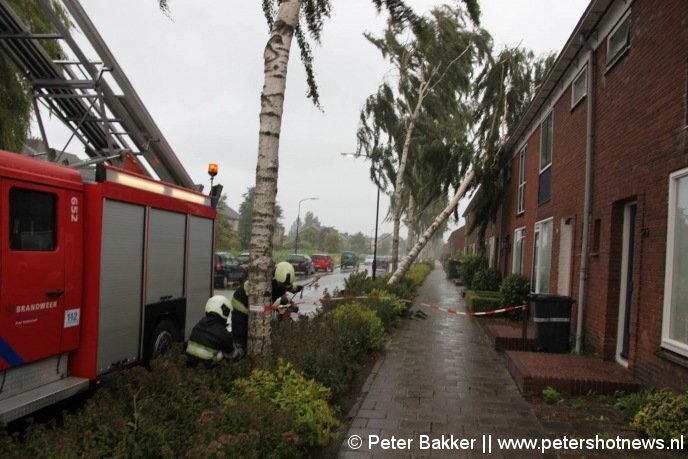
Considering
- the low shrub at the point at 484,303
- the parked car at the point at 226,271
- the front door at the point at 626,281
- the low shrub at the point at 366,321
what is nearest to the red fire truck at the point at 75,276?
the low shrub at the point at 366,321

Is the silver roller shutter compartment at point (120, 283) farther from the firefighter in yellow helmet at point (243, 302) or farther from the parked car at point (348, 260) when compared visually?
the parked car at point (348, 260)

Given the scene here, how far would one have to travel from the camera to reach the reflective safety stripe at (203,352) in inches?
200

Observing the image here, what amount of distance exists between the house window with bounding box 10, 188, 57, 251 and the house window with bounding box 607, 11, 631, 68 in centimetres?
698

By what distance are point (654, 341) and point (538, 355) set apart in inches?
76.5

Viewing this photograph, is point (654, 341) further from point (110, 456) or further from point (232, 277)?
point (232, 277)

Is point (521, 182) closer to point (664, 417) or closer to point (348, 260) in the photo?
point (664, 417)

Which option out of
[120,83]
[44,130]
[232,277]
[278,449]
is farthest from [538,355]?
[232,277]

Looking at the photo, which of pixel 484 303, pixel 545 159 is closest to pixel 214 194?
pixel 545 159

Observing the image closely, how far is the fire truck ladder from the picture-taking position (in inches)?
243

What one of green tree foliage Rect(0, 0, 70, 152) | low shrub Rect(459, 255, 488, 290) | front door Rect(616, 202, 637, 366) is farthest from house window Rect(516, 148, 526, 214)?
green tree foliage Rect(0, 0, 70, 152)

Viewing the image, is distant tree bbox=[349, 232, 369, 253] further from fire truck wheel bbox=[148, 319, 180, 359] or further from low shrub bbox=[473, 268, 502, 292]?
fire truck wheel bbox=[148, 319, 180, 359]

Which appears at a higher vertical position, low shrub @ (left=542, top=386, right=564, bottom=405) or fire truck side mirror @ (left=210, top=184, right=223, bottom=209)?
fire truck side mirror @ (left=210, top=184, right=223, bottom=209)

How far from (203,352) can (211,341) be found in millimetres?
125

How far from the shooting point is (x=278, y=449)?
132 inches
